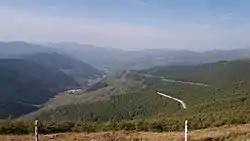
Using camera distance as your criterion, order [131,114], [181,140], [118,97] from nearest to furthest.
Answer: [181,140] < [131,114] < [118,97]

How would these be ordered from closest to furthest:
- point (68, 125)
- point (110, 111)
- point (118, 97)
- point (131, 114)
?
point (68, 125) < point (131, 114) < point (110, 111) < point (118, 97)

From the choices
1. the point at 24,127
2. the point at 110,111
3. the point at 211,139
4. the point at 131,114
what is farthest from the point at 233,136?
the point at 110,111

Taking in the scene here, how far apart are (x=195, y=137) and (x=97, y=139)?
5.91 m

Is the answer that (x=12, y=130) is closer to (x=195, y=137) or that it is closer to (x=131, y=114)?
(x=195, y=137)

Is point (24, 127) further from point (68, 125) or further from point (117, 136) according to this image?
point (117, 136)

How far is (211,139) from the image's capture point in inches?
976

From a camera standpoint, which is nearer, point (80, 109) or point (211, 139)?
point (211, 139)

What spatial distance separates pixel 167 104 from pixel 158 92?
44.3 metres

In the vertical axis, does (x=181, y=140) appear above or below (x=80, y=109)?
above

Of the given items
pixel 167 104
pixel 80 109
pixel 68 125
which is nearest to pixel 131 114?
pixel 167 104

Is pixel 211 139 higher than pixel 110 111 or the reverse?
higher

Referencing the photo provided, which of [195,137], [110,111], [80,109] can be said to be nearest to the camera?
[195,137]

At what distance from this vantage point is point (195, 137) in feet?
84.3

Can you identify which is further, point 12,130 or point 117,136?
point 12,130
